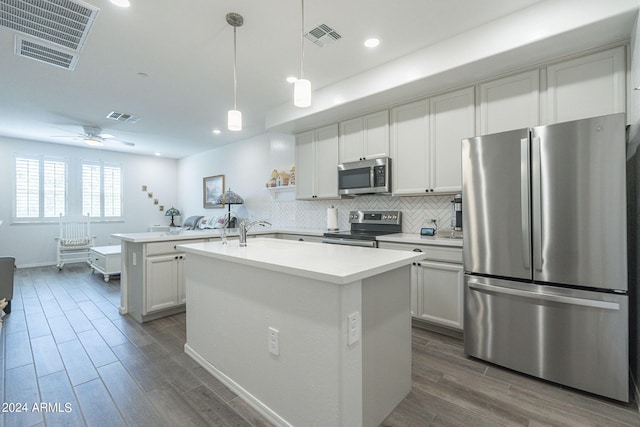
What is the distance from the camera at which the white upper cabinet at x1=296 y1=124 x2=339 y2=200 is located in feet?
13.2

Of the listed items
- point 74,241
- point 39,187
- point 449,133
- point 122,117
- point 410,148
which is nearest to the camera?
point 449,133

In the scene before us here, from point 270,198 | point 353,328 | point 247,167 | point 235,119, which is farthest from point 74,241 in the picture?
point 353,328

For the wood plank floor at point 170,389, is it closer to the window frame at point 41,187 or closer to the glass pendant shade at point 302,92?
the glass pendant shade at point 302,92

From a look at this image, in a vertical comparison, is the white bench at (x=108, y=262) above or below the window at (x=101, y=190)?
below

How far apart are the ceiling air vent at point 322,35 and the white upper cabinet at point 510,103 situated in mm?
1465

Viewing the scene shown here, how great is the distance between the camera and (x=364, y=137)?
3668 millimetres

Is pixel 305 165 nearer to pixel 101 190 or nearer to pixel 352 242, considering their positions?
pixel 352 242

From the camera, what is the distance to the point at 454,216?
292 centimetres

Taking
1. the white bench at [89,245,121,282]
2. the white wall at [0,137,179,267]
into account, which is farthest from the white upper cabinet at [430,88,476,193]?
the white wall at [0,137,179,267]

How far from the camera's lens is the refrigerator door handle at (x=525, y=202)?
201cm

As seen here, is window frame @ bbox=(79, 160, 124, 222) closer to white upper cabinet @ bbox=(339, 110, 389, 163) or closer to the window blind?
the window blind

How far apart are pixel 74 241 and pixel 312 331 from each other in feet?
22.1

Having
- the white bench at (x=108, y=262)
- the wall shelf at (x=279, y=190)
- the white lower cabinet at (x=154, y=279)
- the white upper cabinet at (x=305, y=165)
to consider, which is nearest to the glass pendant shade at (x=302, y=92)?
the white lower cabinet at (x=154, y=279)

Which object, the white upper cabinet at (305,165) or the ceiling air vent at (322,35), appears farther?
the white upper cabinet at (305,165)
